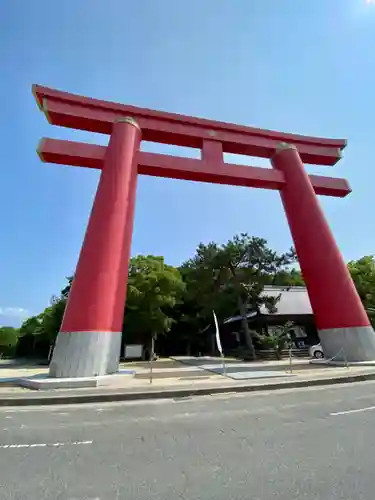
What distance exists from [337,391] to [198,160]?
10.4 metres

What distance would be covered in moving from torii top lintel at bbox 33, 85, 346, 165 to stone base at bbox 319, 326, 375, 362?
30.9 ft

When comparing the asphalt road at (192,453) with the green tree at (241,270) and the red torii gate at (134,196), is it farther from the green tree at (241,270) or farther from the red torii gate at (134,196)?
the green tree at (241,270)

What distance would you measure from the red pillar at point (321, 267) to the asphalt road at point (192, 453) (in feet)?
23.4

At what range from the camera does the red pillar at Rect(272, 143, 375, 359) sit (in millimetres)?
12258

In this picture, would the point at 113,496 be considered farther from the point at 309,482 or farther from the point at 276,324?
the point at 276,324

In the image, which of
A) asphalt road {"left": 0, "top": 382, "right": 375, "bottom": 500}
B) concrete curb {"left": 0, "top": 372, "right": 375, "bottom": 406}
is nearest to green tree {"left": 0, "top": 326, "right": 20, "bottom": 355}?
concrete curb {"left": 0, "top": 372, "right": 375, "bottom": 406}

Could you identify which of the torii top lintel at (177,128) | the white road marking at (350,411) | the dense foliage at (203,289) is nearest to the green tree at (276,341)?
the dense foliage at (203,289)

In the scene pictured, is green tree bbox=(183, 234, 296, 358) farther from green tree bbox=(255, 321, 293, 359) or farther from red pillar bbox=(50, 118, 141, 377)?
red pillar bbox=(50, 118, 141, 377)

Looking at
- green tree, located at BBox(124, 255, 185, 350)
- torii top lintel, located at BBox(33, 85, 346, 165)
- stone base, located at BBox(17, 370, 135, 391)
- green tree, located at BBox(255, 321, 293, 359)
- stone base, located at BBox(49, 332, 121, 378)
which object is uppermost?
torii top lintel, located at BBox(33, 85, 346, 165)

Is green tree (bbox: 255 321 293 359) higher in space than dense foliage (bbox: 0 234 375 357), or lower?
lower

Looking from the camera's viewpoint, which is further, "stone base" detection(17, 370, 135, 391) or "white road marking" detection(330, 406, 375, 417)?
"stone base" detection(17, 370, 135, 391)

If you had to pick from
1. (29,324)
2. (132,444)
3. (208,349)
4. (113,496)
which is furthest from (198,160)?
(29,324)

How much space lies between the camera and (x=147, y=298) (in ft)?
74.1

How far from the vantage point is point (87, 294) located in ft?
32.6
